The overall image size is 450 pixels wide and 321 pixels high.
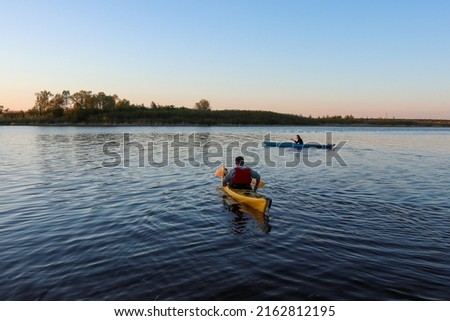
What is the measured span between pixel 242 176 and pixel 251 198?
61.2 inches

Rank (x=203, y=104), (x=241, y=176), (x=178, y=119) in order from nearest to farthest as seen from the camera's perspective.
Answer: (x=241, y=176) < (x=178, y=119) < (x=203, y=104)

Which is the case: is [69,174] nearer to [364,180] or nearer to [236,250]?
[236,250]

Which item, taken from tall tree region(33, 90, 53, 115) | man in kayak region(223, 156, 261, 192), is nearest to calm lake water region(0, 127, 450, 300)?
man in kayak region(223, 156, 261, 192)

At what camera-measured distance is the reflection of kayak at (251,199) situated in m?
10.8

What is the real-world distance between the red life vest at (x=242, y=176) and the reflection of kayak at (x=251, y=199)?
15.6 inches

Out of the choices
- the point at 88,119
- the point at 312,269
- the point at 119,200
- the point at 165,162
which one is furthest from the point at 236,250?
the point at 88,119

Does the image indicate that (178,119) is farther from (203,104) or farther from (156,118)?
(203,104)

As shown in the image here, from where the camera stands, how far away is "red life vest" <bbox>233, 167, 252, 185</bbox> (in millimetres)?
12916

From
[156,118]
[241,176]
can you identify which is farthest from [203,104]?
[241,176]

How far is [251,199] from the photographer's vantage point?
454 inches

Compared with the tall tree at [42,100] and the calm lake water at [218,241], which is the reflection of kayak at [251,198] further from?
the tall tree at [42,100]

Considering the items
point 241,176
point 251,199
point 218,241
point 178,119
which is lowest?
point 218,241

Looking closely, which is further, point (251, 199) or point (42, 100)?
point (42, 100)

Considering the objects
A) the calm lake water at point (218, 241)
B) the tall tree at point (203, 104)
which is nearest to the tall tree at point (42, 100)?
the tall tree at point (203, 104)
